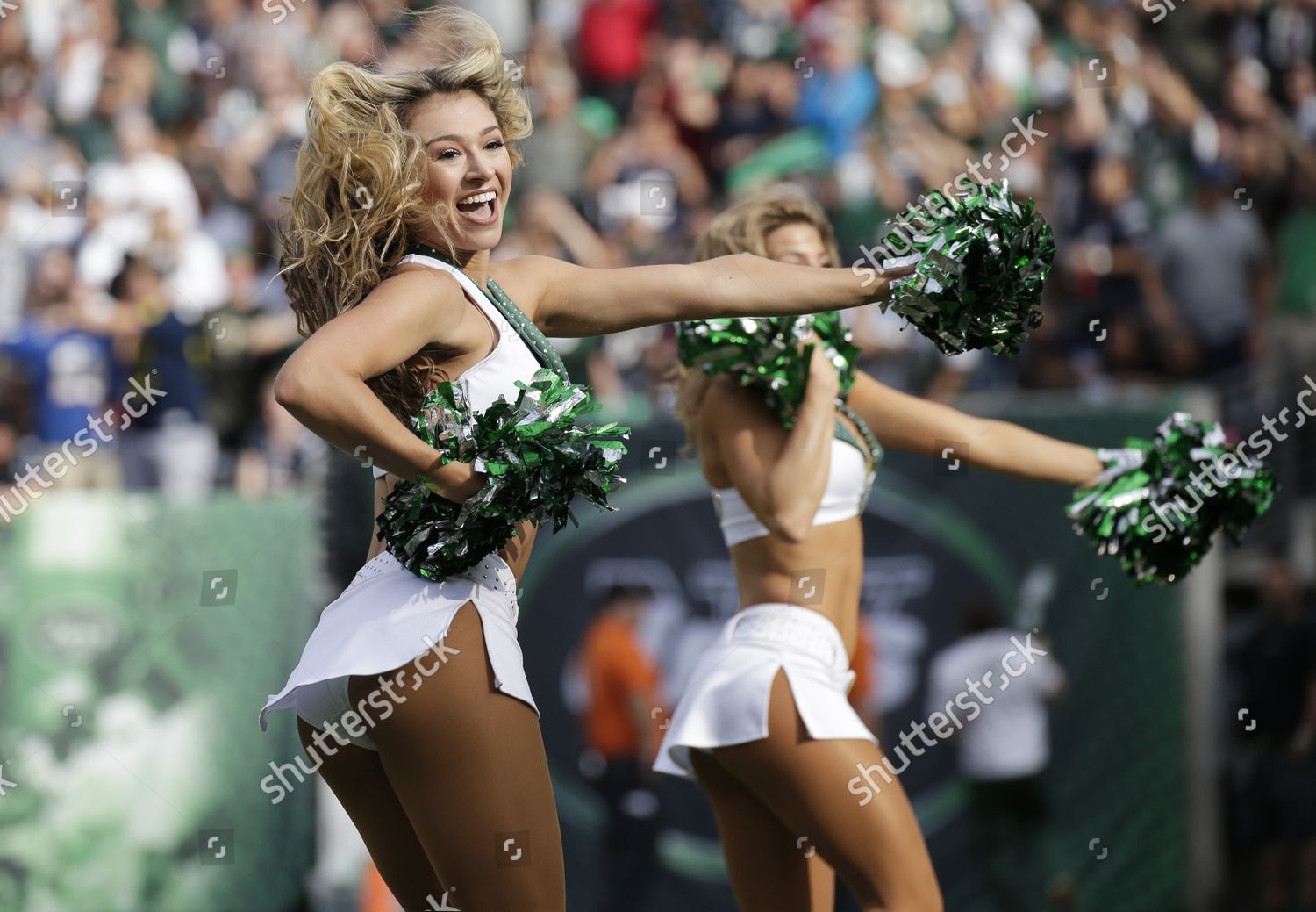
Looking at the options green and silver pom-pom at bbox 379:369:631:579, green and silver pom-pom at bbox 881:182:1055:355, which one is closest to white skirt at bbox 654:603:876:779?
green and silver pom-pom at bbox 881:182:1055:355

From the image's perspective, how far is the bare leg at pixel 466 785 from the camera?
264 centimetres

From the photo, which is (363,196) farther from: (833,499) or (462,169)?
(833,499)

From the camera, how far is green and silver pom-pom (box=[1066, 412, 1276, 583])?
3.73 meters

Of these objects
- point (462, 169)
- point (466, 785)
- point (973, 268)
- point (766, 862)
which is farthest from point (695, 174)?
point (466, 785)

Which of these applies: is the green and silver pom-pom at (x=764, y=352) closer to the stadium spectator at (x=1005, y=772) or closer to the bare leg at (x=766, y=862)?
the bare leg at (x=766, y=862)

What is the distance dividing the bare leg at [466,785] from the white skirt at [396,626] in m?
0.03

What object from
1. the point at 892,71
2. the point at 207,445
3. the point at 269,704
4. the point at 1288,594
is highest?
the point at 892,71

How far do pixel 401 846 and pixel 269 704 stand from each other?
33 cm

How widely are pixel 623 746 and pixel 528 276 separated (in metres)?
4.00

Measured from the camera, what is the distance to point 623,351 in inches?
298

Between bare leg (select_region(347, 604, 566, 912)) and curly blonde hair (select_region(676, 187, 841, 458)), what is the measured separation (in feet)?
4.36

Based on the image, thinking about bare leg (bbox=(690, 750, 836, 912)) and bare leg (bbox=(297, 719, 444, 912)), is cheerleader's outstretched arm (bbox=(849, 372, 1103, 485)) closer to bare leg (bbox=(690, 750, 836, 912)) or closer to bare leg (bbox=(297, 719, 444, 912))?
bare leg (bbox=(690, 750, 836, 912))

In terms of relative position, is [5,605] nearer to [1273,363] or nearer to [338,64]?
[338,64]

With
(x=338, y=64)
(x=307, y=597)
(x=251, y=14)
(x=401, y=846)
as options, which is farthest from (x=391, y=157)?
(x=251, y=14)
